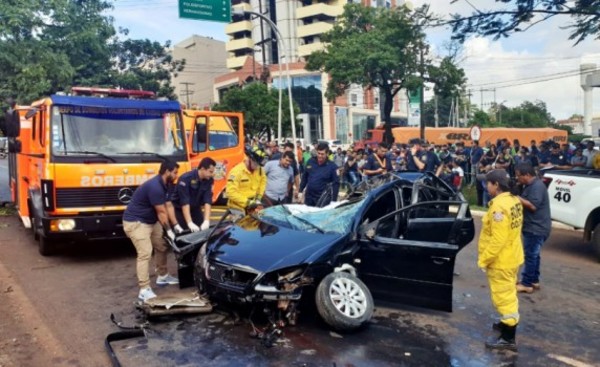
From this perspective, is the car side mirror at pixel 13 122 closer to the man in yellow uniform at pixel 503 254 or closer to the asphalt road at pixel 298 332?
the asphalt road at pixel 298 332

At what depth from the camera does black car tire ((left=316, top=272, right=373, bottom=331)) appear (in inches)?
179

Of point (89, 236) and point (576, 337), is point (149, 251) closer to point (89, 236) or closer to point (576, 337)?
point (89, 236)

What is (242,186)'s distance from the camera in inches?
283

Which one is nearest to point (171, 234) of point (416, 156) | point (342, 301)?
point (342, 301)

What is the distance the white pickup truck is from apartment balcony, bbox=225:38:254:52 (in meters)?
65.1

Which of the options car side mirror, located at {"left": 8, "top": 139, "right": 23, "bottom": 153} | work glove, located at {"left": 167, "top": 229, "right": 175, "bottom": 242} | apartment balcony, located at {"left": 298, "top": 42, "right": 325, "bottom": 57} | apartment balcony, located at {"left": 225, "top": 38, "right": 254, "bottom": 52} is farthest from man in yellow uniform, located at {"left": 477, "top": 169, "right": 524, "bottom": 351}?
apartment balcony, located at {"left": 225, "top": 38, "right": 254, "bottom": 52}

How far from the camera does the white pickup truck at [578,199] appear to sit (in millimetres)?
7473

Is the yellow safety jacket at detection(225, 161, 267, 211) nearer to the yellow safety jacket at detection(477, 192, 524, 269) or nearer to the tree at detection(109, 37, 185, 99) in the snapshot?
the yellow safety jacket at detection(477, 192, 524, 269)

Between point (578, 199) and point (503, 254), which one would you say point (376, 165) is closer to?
point (578, 199)

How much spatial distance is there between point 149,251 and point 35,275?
7.80 ft

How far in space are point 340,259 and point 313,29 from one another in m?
60.2

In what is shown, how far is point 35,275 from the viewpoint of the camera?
6.95 meters

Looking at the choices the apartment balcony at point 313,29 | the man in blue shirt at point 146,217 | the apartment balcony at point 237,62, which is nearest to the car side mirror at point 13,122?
the man in blue shirt at point 146,217

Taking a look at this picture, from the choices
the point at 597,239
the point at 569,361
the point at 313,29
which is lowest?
the point at 569,361
